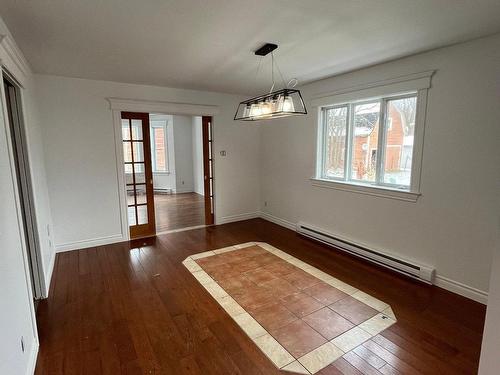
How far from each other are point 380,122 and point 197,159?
6.24m

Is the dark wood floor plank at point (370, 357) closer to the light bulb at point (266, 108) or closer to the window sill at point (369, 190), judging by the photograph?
the window sill at point (369, 190)

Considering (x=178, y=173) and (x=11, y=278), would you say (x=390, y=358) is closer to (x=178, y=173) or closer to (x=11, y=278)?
(x=11, y=278)

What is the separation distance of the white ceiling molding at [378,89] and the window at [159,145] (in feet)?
19.2

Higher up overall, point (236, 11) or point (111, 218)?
point (236, 11)

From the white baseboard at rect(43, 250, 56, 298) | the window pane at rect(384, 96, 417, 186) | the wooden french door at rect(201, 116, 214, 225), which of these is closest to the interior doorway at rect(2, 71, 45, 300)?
the white baseboard at rect(43, 250, 56, 298)

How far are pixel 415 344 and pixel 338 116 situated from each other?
3098 mm

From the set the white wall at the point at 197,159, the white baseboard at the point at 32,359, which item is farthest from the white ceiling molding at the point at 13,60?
the white wall at the point at 197,159

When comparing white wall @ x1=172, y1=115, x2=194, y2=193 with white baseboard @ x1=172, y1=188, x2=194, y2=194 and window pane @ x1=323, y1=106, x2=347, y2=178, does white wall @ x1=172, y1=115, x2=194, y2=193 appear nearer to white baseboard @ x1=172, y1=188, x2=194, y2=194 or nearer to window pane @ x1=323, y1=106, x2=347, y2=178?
white baseboard @ x1=172, y1=188, x2=194, y2=194

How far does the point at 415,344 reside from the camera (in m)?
2.17

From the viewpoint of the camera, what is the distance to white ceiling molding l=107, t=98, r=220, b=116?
4.18 meters

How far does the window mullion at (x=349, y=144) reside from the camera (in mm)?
3979

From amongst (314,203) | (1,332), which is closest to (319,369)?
(1,332)

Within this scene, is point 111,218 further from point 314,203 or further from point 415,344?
point 415,344

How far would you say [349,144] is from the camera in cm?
404
